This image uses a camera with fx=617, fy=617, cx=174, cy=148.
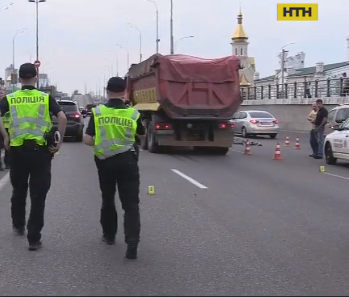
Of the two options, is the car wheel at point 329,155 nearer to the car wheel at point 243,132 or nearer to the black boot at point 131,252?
the black boot at point 131,252

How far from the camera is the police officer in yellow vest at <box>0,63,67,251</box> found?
6.36m

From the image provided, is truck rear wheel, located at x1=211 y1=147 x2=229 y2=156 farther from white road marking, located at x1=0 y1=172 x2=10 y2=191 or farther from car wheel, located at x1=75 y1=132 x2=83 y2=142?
white road marking, located at x1=0 y1=172 x2=10 y2=191

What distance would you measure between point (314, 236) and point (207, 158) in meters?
11.0

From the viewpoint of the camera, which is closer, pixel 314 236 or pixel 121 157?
pixel 121 157

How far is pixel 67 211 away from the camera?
894 cm

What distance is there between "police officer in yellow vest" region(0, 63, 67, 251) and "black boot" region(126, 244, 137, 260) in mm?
1014

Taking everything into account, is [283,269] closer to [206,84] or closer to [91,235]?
[91,235]

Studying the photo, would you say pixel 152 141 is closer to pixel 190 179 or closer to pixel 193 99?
pixel 193 99

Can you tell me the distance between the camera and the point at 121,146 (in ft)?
20.3

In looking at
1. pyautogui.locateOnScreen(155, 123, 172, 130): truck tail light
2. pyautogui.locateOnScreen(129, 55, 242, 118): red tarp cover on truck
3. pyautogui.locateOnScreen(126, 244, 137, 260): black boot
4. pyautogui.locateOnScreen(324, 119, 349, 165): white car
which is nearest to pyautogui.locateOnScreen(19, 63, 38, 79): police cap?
pyautogui.locateOnScreen(126, 244, 137, 260): black boot

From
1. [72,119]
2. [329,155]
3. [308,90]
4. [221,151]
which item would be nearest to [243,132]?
[308,90]

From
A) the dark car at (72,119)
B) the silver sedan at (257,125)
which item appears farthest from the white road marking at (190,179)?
the silver sedan at (257,125)

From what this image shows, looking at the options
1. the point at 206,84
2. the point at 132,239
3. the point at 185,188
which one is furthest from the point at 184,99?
the point at 132,239

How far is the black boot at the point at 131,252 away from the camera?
20.1ft
